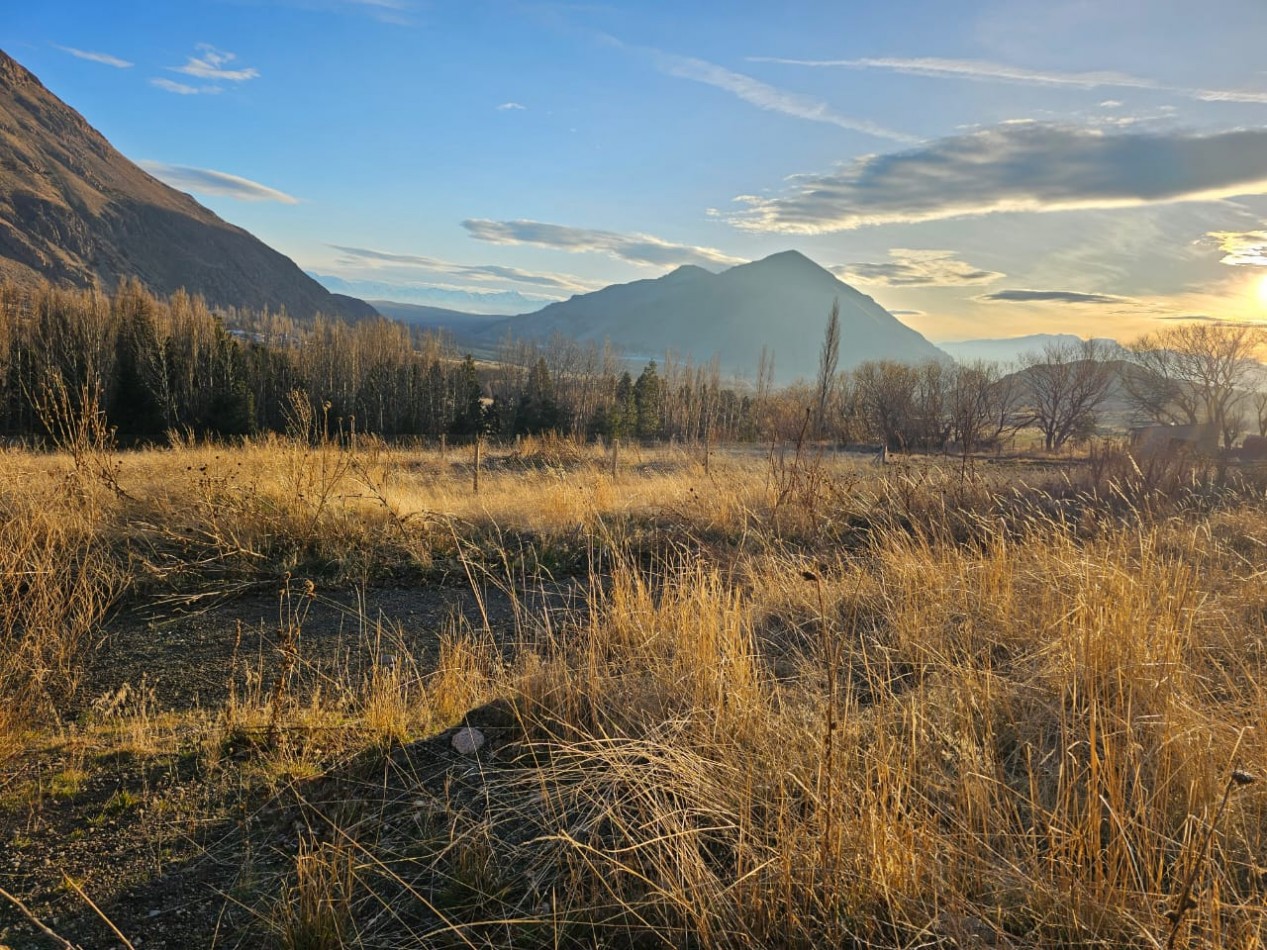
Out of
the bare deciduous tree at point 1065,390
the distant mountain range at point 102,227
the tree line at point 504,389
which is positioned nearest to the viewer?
the tree line at point 504,389

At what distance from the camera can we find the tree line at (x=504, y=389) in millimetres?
31312

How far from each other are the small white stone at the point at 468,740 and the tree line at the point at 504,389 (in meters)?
26.2

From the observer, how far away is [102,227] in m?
139

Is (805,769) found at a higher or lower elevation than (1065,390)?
lower

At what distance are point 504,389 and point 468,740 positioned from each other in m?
50.4

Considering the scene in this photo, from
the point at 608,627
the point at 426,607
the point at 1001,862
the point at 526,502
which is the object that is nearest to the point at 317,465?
the point at 526,502

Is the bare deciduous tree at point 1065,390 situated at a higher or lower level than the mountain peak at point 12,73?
lower

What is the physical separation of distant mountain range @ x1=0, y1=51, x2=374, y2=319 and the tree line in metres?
95.5

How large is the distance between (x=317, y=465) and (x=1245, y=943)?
9335 millimetres

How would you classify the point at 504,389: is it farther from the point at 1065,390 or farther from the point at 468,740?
the point at 468,740

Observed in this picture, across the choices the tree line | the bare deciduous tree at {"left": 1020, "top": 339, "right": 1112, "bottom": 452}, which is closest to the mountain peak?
the tree line

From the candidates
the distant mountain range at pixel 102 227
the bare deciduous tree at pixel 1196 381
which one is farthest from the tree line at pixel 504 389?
the distant mountain range at pixel 102 227

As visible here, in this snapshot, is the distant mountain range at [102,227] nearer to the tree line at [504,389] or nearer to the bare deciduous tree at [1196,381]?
the tree line at [504,389]

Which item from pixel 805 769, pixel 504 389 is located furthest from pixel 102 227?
pixel 805 769
